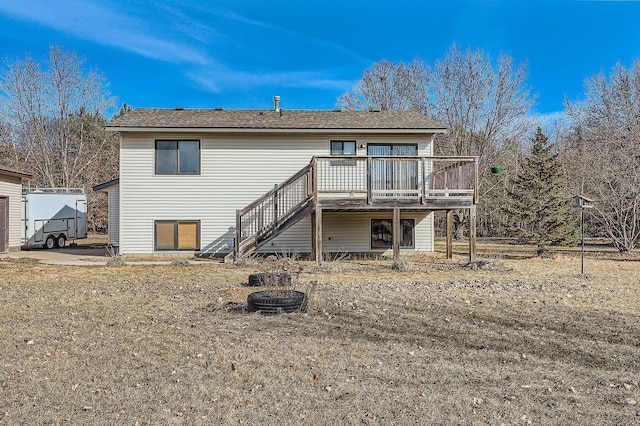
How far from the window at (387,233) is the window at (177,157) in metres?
6.62

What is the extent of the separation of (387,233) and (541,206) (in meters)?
5.99

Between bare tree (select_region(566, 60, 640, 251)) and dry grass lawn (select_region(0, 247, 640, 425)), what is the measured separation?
9.06 m

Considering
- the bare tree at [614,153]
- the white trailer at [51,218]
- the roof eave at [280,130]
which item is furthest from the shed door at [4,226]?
the bare tree at [614,153]

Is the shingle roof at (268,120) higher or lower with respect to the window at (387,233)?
higher

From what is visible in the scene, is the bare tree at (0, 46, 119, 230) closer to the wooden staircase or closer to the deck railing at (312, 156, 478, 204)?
the wooden staircase

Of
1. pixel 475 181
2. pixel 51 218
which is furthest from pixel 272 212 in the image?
pixel 51 218

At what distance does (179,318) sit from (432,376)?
388 centimetres

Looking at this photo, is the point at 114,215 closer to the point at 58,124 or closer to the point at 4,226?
the point at 4,226

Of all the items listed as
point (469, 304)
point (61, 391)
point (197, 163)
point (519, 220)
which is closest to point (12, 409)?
point (61, 391)

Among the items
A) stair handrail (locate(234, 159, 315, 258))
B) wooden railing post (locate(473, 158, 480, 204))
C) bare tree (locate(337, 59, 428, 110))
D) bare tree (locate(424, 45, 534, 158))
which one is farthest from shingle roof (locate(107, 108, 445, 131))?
bare tree (locate(337, 59, 428, 110))

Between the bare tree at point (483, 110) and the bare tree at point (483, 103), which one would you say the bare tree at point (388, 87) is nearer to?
the bare tree at point (483, 110)

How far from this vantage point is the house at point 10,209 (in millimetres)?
16344

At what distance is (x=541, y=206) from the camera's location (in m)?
16.6

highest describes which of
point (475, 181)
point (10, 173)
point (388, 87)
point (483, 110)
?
point (388, 87)
